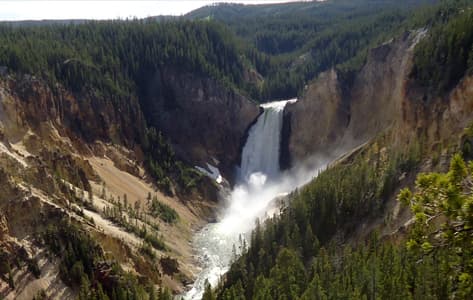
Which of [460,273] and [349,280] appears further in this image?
[349,280]

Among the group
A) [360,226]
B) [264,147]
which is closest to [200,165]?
[264,147]

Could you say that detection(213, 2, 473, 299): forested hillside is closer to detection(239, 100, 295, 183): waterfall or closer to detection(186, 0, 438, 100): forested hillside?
detection(239, 100, 295, 183): waterfall

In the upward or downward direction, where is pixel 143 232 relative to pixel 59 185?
downward

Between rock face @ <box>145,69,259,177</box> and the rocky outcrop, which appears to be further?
rock face @ <box>145,69,259,177</box>

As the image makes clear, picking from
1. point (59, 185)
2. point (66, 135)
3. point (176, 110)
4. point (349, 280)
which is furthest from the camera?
point (176, 110)

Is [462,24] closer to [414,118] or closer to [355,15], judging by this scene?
[414,118]

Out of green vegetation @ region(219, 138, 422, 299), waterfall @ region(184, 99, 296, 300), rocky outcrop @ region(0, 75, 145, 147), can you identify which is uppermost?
rocky outcrop @ region(0, 75, 145, 147)

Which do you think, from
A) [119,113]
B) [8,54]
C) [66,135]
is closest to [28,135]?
[66,135]

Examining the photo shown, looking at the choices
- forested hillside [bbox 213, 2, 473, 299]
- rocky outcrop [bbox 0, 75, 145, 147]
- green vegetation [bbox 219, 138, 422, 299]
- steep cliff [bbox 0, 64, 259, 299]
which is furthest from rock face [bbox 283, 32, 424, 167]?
rocky outcrop [bbox 0, 75, 145, 147]
